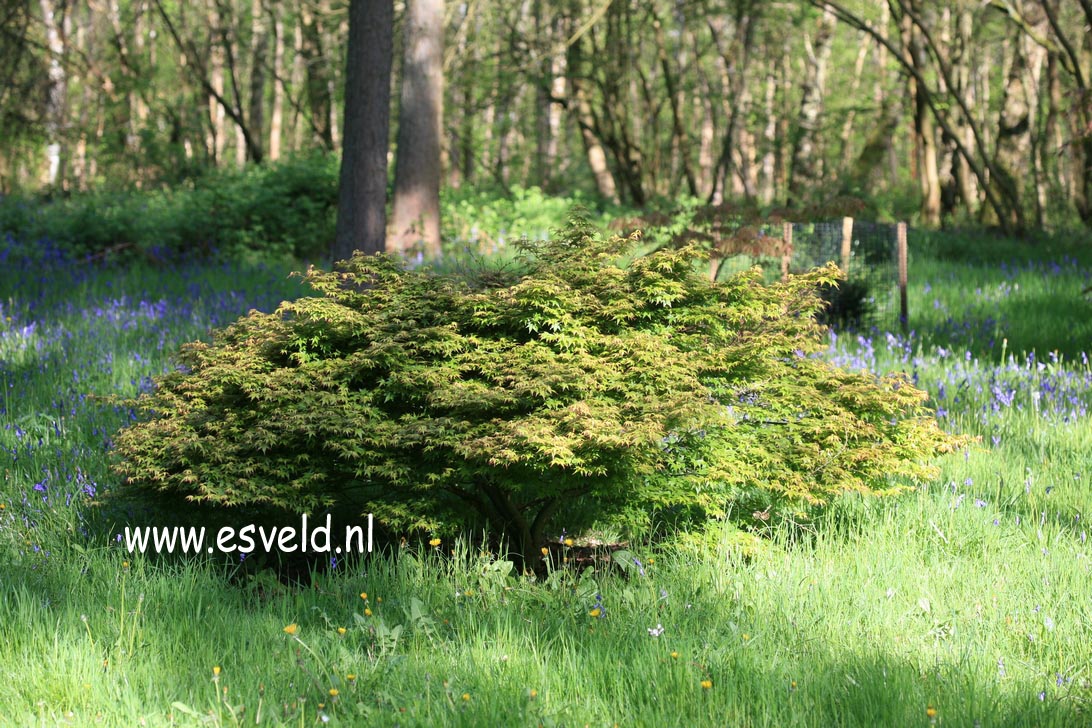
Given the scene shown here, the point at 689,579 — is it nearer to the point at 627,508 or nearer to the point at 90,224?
the point at 627,508

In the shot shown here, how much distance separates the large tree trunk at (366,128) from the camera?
961 centimetres

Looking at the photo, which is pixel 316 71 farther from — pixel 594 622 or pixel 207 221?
pixel 594 622

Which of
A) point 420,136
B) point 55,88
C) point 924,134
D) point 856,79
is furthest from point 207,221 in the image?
point 856,79

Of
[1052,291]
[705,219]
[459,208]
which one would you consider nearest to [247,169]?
[459,208]

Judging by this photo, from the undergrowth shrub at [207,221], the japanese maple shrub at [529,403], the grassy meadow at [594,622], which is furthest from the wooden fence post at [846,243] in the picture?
the undergrowth shrub at [207,221]

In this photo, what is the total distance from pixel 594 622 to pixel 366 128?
7.37 metres

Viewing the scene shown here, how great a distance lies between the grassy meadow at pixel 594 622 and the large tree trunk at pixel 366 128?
4.67 meters

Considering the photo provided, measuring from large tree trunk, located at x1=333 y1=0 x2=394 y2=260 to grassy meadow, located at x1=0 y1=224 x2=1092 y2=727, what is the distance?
4666 mm

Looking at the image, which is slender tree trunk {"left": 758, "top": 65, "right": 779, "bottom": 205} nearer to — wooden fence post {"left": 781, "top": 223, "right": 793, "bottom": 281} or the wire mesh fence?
the wire mesh fence

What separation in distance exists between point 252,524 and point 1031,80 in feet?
63.1

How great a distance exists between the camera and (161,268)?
468 inches

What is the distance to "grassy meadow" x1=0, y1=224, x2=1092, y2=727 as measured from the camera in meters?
2.92

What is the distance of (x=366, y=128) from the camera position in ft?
32.2

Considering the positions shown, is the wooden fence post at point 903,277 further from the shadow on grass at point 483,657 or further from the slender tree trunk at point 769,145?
the slender tree trunk at point 769,145
